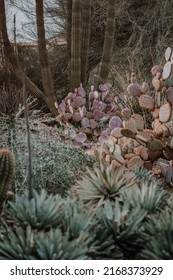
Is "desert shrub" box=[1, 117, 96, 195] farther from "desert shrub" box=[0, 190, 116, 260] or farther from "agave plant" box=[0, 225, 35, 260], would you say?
"agave plant" box=[0, 225, 35, 260]

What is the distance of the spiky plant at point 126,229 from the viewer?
1.70 m

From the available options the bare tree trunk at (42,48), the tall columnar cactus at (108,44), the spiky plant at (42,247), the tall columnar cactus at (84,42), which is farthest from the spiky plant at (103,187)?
the tall columnar cactus at (84,42)

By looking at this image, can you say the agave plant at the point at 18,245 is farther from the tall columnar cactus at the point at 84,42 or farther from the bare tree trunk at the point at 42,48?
the tall columnar cactus at the point at 84,42

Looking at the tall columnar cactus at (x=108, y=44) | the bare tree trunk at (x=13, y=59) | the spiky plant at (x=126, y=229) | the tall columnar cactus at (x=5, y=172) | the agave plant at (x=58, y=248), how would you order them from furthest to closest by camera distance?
1. the bare tree trunk at (x=13, y=59)
2. the tall columnar cactus at (x=108, y=44)
3. the tall columnar cactus at (x=5, y=172)
4. the spiky plant at (x=126, y=229)
5. the agave plant at (x=58, y=248)

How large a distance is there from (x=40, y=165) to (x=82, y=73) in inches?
180

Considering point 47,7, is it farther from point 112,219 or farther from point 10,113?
point 112,219

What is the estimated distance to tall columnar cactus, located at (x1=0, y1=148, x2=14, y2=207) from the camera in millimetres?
2211

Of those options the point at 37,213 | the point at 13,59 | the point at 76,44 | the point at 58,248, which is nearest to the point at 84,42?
the point at 76,44

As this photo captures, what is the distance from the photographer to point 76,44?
23.8 ft

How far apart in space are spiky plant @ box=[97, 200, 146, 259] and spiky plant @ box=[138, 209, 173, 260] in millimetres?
31

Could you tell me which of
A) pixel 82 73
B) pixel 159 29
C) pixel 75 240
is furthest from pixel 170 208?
pixel 159 29

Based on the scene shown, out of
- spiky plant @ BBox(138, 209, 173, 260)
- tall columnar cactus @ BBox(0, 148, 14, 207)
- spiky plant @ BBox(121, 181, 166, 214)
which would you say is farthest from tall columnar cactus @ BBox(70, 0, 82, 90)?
spiky plant @ BBox(138, 209, 173, 260)

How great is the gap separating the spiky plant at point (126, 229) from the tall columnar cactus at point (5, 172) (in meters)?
0.59

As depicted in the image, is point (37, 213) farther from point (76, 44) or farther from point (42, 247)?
point (76, 44)
